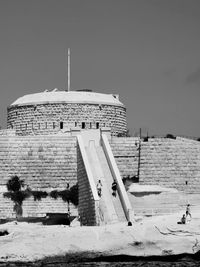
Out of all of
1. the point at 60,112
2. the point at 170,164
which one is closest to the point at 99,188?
the point at 170,164

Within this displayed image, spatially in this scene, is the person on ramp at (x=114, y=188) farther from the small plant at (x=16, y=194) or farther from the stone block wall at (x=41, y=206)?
the small plant at (x=16, y=194)

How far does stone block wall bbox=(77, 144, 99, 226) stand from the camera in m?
40.0

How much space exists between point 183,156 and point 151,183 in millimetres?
2130

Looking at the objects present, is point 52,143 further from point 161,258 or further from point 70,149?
point 161,258

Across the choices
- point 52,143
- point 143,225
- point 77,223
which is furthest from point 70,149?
point 143,225

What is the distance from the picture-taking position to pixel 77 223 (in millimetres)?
41562

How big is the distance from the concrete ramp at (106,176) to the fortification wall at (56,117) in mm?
4666

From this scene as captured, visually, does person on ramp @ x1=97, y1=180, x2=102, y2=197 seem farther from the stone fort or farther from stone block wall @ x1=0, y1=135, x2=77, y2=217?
stone block wall @ x1=0, y1=135, x2=77, y2=217

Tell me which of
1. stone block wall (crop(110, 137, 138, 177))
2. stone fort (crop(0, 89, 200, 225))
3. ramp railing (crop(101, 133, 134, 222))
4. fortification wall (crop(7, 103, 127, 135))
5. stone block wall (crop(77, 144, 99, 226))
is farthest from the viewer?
fortification wall (crop(7, 103, 127, 135))

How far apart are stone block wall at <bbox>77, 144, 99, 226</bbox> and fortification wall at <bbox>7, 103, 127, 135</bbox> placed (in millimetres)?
6021

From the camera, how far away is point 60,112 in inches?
1944

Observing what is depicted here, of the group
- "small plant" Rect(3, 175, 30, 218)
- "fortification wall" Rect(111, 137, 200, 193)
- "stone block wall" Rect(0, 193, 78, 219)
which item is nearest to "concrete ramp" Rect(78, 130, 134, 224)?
"fortification wall" Rect(111, 137, 200, 193)

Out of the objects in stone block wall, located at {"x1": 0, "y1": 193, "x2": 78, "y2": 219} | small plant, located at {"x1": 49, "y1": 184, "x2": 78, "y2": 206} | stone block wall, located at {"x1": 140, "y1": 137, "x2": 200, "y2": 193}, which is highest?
stone block wall, located at {"x1": 140, "y1": 137, "x2": 200, "y2": 193}

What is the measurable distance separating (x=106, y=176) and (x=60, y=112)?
8.19 m
